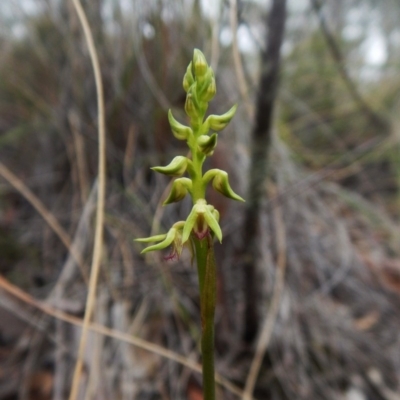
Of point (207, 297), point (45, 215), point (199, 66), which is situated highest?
point (199, 66)

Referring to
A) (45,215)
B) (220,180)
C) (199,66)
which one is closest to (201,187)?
(220,180)

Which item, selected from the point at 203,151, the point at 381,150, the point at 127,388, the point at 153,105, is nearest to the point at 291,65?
the point at 381,150

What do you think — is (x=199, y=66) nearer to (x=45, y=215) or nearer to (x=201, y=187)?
(x=201, y=187)

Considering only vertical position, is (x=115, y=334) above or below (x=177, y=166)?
below

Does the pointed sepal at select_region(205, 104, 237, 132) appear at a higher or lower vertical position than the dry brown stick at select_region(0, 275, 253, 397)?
higher

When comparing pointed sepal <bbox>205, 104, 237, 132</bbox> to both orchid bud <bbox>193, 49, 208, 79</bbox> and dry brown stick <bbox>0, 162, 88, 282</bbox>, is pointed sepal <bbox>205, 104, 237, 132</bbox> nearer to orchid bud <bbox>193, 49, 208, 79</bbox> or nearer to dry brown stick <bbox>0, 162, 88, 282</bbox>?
orchid bud <bbox>193, 49, 208, 79</bbox>

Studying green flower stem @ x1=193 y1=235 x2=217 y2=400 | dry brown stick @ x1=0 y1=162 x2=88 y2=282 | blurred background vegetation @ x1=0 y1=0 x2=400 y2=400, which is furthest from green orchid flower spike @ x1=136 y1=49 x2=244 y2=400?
dry brown stick @ x1=0 y1=162 x2=88 y2=282

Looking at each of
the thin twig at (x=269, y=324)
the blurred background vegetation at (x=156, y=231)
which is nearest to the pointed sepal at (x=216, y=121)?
the blurred background vegetation at (x=156, y=231)
